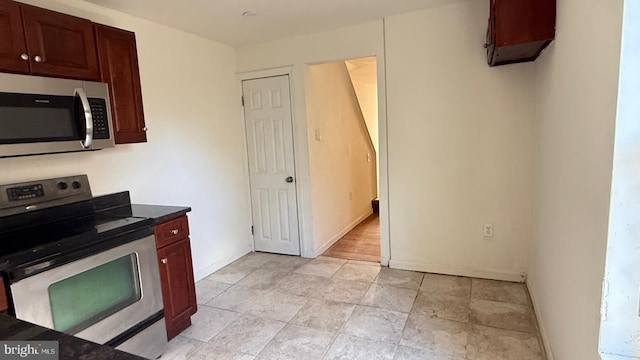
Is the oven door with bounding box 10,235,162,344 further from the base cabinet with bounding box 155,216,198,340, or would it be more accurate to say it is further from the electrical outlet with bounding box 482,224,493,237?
the electrical outlet with bounding box 482,224,493,237

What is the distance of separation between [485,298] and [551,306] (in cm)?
76

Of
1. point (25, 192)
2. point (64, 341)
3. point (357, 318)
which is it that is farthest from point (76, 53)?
point (357, 318)

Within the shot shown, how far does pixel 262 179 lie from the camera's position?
3.95m

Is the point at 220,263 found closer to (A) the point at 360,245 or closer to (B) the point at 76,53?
(A) the point at 360,245

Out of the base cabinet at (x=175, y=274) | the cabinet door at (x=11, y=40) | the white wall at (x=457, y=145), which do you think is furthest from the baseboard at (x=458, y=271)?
the cabinet door at (x=11, y=40)

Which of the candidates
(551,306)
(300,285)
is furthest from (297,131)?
(551,306)

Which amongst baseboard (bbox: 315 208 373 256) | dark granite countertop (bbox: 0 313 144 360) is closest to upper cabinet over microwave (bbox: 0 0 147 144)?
dark granite countertop (bbox: 0 313 144 360)

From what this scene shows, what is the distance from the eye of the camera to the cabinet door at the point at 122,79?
7.26 feet

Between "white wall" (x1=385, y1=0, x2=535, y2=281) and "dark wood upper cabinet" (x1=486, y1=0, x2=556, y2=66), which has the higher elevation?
"dark wood upper cabinet" (x1=486, y1=0, x2=556, y2=66)

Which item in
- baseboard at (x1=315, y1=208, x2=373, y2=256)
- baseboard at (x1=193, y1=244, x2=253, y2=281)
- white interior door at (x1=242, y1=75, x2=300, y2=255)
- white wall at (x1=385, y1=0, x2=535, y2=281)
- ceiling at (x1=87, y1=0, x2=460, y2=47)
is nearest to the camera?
ceiling at (x1=87, y1=0, x2=460, y2=47)

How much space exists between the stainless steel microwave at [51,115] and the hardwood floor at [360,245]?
2.63 m

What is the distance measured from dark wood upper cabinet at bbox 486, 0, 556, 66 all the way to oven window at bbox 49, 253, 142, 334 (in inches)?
104

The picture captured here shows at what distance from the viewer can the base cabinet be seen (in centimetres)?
224

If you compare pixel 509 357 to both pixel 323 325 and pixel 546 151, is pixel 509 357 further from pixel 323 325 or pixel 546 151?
pixel 546 151
